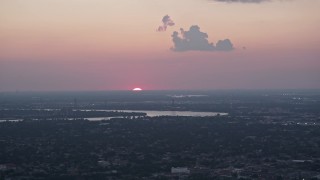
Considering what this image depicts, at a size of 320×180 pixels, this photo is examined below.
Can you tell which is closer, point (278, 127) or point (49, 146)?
point (49, 146)

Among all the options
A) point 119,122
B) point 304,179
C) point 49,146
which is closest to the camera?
point 304,179

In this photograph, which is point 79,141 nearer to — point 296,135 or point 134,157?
point 134,157

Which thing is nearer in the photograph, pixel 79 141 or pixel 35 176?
pixel 35 176

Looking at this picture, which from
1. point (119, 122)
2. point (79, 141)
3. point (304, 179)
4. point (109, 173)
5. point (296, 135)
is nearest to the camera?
point (304, 179)

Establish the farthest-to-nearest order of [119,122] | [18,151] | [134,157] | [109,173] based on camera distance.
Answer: [119,122] < [18,151] < [134,157] < [109,173]

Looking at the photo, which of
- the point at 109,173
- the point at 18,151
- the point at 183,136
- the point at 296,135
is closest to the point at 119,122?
the point at 183,136

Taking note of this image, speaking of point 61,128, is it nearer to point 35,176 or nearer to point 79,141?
point 79,141

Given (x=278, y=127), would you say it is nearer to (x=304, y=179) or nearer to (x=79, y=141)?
(x=79, y=141)

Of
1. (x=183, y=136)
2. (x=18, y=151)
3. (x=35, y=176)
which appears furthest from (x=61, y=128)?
(x=35, y=176)

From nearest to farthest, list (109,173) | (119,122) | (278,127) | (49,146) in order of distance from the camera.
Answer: (109,173)
(49,146)
(278,127)
(119,122)
